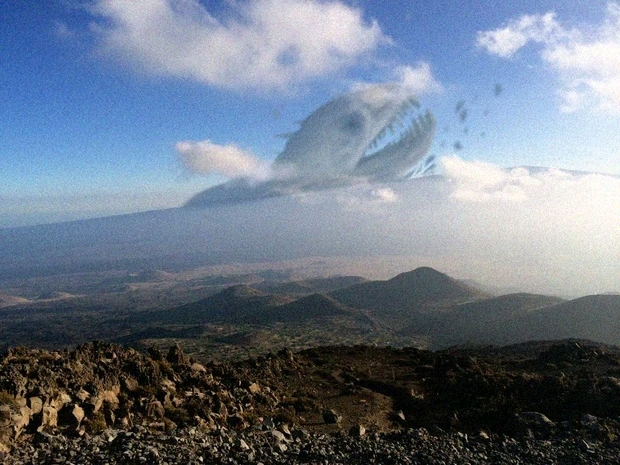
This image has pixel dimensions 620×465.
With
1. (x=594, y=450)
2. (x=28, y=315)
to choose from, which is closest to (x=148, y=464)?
(x=594, y=450)

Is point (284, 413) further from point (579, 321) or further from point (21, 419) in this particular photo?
point (579, 321)

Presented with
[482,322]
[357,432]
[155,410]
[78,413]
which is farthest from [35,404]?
[482,322]

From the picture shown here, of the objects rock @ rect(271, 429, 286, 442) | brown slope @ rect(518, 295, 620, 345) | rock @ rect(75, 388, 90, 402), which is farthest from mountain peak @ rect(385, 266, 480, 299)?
rock @ rect(75, 388, 90, 402)

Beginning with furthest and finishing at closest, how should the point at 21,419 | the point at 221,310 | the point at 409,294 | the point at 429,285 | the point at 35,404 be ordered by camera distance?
the point at 429,285 < the point at 409,294 < the point at 221,310 < the point at 35,404 < the point at 21,419

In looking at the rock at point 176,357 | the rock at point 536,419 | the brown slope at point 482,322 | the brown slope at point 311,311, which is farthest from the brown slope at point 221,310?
the rock at point 536,419

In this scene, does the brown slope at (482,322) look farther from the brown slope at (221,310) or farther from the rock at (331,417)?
the rock at (331,417)

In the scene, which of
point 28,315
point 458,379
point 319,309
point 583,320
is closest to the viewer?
point 458,379

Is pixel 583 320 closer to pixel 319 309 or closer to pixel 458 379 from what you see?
pixel 319 309

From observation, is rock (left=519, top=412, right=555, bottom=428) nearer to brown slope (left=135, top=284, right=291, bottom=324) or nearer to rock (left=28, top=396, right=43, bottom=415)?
rock (left=28, top=396, right=43, bottom=415)
